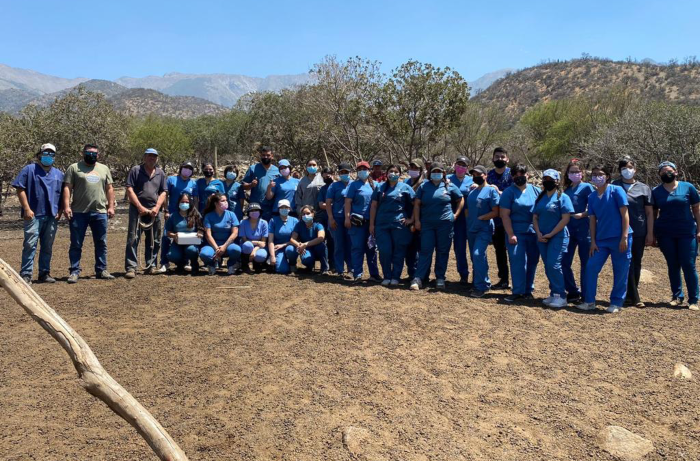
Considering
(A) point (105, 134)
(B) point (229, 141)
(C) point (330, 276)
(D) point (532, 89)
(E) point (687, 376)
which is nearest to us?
(E) point (687, 376)

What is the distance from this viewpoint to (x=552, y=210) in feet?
22.6

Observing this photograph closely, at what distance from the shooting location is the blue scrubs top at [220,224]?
8808mm

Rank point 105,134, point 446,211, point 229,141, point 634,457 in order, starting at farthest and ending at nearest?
point 229,141 < point 105,134 < point 446,211 < point 634,457

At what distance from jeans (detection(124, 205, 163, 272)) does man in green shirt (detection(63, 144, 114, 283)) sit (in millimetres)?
362

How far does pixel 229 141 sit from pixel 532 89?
3864 cm

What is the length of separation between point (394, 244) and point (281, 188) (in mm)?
2251

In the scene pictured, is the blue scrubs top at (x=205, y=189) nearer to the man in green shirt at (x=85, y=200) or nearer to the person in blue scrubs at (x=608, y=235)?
the man in green shirt at (x=85, y=200)

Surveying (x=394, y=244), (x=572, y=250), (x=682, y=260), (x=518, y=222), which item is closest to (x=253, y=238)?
(x=394, y=244)

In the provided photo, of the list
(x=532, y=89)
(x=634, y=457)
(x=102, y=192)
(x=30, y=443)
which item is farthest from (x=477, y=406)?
(x=532, y=89)

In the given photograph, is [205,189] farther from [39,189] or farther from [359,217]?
[359,217]

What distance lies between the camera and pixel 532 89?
6575cm

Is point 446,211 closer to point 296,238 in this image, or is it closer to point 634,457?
point 296,238

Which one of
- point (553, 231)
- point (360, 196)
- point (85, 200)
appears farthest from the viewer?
point (360, 196)

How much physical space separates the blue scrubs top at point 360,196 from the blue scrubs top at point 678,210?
382 centimetres
